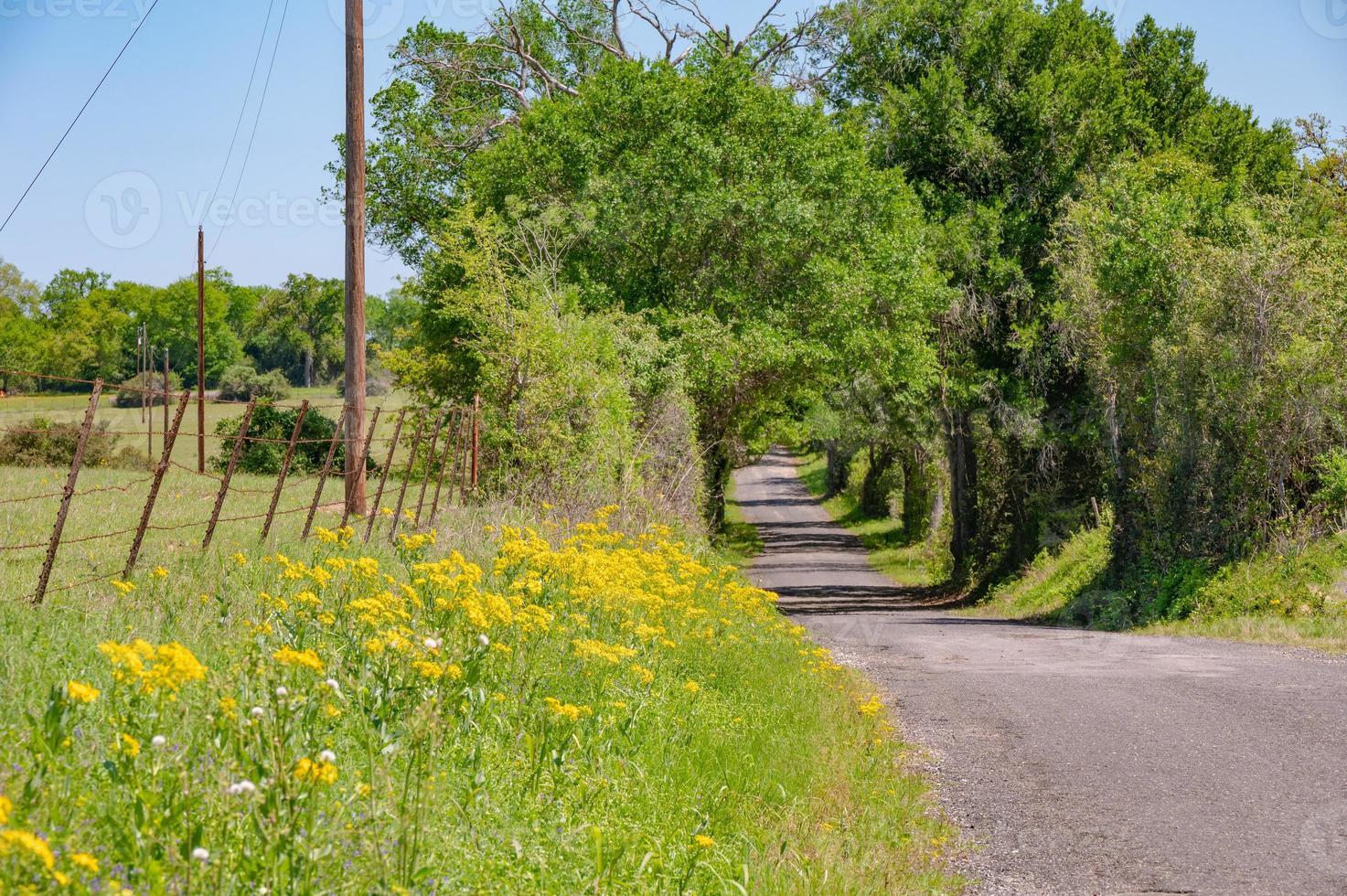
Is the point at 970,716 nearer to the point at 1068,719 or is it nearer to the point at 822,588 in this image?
the point at 1068,719

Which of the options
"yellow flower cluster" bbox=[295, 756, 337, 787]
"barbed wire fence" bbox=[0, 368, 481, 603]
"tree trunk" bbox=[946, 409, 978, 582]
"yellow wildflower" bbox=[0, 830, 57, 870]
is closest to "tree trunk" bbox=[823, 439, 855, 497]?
"tree trunk" bbox=[946, 409, 978, 582]

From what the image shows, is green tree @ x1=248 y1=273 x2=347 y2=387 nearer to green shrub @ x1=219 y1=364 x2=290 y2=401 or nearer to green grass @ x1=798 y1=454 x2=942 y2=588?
green shrub @ x1=219 y1=364 x2=290 y2=401

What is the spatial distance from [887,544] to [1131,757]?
39.2m

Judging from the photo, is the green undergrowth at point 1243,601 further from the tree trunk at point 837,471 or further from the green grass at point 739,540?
the tree trunk at point 837,471

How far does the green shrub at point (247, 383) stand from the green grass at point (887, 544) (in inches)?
1789

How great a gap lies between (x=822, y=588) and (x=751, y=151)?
11281mm

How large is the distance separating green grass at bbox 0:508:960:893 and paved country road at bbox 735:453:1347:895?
0.52 metres

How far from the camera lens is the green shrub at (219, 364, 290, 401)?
96250 millimetres

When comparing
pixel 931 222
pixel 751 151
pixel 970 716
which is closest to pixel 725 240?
pixel 751 151

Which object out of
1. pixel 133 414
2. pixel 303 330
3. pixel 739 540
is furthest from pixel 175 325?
pixel 739 540

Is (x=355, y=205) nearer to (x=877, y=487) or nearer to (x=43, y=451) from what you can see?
(x=43, y=451)

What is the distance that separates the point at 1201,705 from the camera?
10117mm

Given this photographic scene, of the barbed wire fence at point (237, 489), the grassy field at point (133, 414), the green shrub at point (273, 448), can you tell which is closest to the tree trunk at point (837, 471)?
the grassy field at point (133, 414)

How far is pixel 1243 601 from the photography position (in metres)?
17.7
